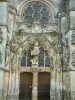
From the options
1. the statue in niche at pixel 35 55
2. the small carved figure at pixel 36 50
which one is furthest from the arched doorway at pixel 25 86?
the small carved figure at pixel 36 50

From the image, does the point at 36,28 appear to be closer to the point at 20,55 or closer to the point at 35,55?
the point at 35,55

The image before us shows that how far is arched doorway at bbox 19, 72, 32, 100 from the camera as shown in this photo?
1316 cm

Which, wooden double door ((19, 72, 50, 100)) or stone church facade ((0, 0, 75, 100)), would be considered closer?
stone church facade ((0, 0, 75, 100))

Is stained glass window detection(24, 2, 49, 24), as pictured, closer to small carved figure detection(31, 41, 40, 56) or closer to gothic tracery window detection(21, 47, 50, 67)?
small carved figure detection(31, 41, 40, 56)

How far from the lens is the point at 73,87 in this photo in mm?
12078

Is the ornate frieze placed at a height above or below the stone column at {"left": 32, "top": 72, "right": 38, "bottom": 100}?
above

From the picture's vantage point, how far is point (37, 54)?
13.2m

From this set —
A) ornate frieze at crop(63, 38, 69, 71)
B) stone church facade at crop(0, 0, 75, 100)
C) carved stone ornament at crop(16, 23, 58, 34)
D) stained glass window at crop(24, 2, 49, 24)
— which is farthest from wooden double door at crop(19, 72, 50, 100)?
stained glass window at crop(24, 2, 49, 24)

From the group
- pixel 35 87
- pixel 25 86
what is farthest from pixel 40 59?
pixel 25 86

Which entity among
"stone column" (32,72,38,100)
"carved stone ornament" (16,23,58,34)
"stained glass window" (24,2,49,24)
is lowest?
→ "stone column" (32,72,38,100)

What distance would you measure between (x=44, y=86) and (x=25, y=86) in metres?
1.10

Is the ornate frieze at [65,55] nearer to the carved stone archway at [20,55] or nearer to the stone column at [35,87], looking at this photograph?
the carved stone archway at [20,55]

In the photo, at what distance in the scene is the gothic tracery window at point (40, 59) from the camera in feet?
44.0

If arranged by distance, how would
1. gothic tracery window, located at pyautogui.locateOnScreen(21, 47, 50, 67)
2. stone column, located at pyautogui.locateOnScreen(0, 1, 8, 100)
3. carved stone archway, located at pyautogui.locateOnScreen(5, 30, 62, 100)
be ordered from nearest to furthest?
stone column, located at pyautogui.locateOnScreen(0, 1, 8, 100) < carved stone archway, located at pyautogui.locateOnScreen(5, 30, 62, 100) < gothic tracery window, located at pyautogui.locateOnScreen(21, 47, 50, 67)
